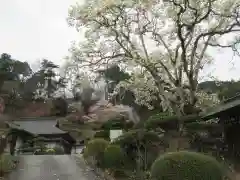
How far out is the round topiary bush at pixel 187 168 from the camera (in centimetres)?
792

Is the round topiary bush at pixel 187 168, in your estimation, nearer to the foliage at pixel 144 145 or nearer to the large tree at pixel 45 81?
the foliage at pixel 144 145

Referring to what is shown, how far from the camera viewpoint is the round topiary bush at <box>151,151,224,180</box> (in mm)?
7922

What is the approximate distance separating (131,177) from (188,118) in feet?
12.9

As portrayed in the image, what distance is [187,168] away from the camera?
8000 millimetres

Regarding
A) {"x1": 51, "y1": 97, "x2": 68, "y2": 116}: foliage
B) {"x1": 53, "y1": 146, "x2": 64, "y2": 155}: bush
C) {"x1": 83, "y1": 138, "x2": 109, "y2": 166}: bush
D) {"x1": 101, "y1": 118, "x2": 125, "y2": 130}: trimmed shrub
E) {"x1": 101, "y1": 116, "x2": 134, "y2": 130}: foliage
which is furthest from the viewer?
{"x1": 51, "y1": 97, "x2": 68, "y2": 116}: foliage

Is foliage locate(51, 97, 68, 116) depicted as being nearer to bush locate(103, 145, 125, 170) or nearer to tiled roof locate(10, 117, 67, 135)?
tiled roof locate(10, 117, 67, 135)

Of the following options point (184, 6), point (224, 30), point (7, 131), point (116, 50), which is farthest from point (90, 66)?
point (7, 131)

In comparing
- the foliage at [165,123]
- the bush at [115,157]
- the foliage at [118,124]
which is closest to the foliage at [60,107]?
the foliage at [118,124]

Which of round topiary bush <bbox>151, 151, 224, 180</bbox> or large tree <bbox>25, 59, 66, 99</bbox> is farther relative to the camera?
large tree <bbox>25, 59, 66, 99</bbox>

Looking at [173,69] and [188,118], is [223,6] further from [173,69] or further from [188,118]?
[188,118]

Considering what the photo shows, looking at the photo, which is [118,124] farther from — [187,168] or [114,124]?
[187,168]

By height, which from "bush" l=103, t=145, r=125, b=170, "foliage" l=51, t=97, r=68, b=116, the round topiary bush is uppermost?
"foliage" l=51, t=97, r=68, b=116

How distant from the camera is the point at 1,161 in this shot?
1981 centimetres

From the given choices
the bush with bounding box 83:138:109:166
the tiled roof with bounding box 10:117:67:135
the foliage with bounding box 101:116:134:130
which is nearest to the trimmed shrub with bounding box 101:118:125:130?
the foliage with bounding box 101:116:134:130
